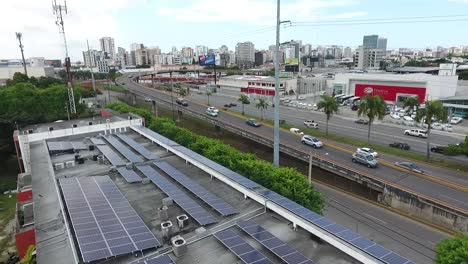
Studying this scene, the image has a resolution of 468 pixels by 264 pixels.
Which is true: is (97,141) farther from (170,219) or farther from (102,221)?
(170,219)

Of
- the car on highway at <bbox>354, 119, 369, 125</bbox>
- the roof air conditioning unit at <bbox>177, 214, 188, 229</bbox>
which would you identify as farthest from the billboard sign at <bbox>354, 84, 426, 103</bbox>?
the roof air conditioning unit at <bbox>177, 214, 188, 229</bbox>

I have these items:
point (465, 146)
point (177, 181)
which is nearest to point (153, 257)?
point (177, 181)

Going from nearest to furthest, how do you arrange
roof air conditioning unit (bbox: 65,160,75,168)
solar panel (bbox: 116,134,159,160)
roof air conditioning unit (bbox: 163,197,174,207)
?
roof air conditioning unit (bbox: 163,197,174,207) < roof air conditioning unit (bbox: 65,160,75,168) < solar panel (bbox: 116,134,159,160)

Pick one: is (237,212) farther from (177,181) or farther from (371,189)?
(371,189)

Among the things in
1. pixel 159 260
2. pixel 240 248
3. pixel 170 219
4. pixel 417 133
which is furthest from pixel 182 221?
pixel 417 133

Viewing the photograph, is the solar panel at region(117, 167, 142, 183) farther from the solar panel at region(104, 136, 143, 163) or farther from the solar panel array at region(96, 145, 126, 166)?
the solar panel at region(104, 136, 143, 163)
